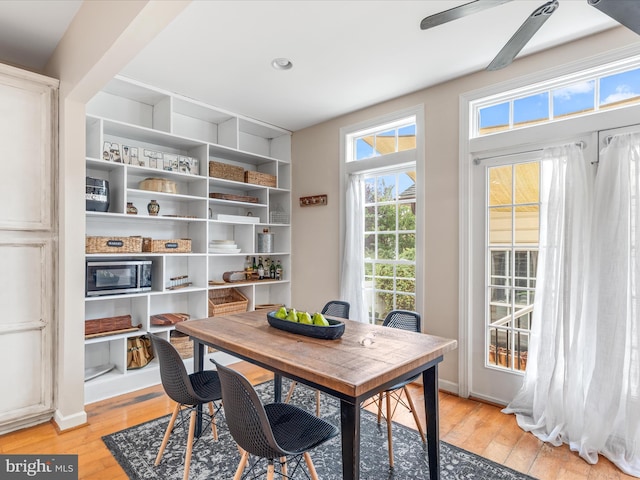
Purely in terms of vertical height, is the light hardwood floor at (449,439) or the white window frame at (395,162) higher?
the white window frame at (395,162)

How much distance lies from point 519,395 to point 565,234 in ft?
4.14

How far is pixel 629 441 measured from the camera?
7.29 ft

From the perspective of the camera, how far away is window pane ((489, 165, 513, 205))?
9.86 ft

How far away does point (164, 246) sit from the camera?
345 cm

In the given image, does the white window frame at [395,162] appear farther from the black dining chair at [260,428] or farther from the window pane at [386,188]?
the black dining chair at [260,428]

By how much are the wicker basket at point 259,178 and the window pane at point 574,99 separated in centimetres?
294

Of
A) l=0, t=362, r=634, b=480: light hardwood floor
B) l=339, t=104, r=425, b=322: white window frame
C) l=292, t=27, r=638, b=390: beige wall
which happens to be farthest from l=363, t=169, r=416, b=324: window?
l=0, t=362, r=634, b=480: light hardwood floor

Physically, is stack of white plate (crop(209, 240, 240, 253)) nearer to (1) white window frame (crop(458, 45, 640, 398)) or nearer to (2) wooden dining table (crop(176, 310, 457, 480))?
(2) wooden dining table (crop(176, 310, 457, 480))

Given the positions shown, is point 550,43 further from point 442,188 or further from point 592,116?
point 442,188

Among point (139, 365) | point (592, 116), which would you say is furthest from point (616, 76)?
point (139, 365)

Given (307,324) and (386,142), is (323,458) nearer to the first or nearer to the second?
(307,324)

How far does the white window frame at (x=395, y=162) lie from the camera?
3.46m

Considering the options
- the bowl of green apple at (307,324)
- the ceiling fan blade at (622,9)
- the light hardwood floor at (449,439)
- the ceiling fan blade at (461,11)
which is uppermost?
the ceiling fan blade at (461,11)

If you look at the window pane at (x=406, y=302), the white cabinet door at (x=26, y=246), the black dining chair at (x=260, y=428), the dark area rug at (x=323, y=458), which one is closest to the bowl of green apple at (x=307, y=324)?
the black dining chair at (x=260, y=428)
